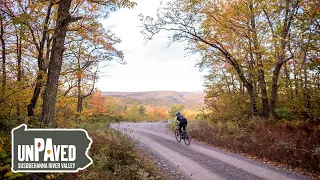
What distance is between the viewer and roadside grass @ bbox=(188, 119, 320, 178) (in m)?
9.07

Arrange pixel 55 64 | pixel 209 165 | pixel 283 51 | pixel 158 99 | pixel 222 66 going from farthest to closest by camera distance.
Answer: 1. pixel 158 99
2. pixel 222 66
3. pixel 283 51
4. pixel 209 165
5. pixel 55 64

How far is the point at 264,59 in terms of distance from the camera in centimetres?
1448

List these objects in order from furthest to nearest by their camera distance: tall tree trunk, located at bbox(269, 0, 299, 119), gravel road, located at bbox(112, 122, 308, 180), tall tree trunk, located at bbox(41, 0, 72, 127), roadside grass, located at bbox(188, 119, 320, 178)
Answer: tall tree trunk, located at bbox(269, 0, 299, 119) < roadside grass, located at bbox(188, 119, 320, 178) < gravel road, located at bbox(112, 122, 308, 180) < tall tree trunk, located at bbox(41, 0, 72, 127)

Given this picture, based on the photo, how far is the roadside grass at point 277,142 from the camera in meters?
9.07

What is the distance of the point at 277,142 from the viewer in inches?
417

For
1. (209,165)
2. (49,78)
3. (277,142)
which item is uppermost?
(49,78)

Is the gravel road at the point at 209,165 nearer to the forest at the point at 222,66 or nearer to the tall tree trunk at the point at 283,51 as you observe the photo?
the forest at the point at 222,66

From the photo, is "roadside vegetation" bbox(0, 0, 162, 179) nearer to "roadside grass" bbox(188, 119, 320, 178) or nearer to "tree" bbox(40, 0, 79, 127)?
"tree" bbox(40, 0, 79, 127)

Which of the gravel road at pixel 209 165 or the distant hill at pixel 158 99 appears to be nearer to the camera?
the gravel road at pixel 209 165

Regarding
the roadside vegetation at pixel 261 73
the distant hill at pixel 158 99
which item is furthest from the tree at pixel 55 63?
the distant hill at pixel 158 99

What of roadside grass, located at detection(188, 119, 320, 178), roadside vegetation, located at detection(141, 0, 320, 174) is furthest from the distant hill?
roadside grass, located at detection(188, 119, 320, 178)

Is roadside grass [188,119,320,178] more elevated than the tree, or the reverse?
the tree

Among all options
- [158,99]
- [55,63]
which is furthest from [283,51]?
[158,99]

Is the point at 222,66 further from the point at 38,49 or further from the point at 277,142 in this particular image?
the point at 38,49
